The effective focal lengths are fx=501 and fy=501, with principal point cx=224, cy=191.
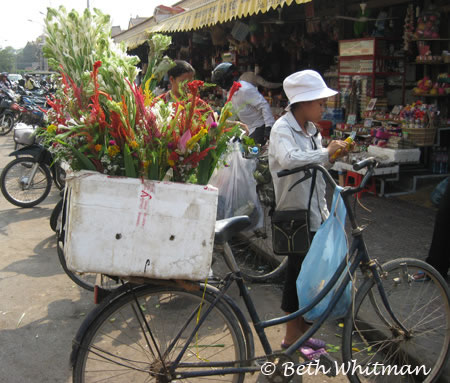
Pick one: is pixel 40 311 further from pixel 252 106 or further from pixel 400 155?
pixel 400 155

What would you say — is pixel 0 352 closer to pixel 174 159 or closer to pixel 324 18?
pixel 174 159

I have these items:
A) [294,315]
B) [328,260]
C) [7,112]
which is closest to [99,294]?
[294,315]

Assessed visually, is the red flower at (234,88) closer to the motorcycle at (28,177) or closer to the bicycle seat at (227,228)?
the bicycle seat at (227,228)

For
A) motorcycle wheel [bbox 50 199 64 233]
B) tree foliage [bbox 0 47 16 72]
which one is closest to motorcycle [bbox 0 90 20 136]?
motorcycle wheel [bbox 50 199 64 233]

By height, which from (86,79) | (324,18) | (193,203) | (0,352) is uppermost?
(324,18)

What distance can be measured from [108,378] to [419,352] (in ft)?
5.96

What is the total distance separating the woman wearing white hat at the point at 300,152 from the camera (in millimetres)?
2832

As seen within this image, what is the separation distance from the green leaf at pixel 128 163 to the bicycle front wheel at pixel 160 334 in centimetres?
53

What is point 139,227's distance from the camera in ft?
7.16

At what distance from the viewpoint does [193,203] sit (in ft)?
7.23

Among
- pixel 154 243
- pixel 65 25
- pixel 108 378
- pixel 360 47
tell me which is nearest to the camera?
pixel 154 243

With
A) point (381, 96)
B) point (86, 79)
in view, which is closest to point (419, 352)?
point (86, 79)

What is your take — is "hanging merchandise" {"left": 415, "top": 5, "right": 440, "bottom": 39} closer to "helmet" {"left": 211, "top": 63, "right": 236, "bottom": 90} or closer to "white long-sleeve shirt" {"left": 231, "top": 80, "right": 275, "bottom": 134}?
"white long-sleeve shirt" {"left": 231, "top": 80, "right": 275, "bottom": 134}

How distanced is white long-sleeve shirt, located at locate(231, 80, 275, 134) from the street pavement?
1.65 meters
